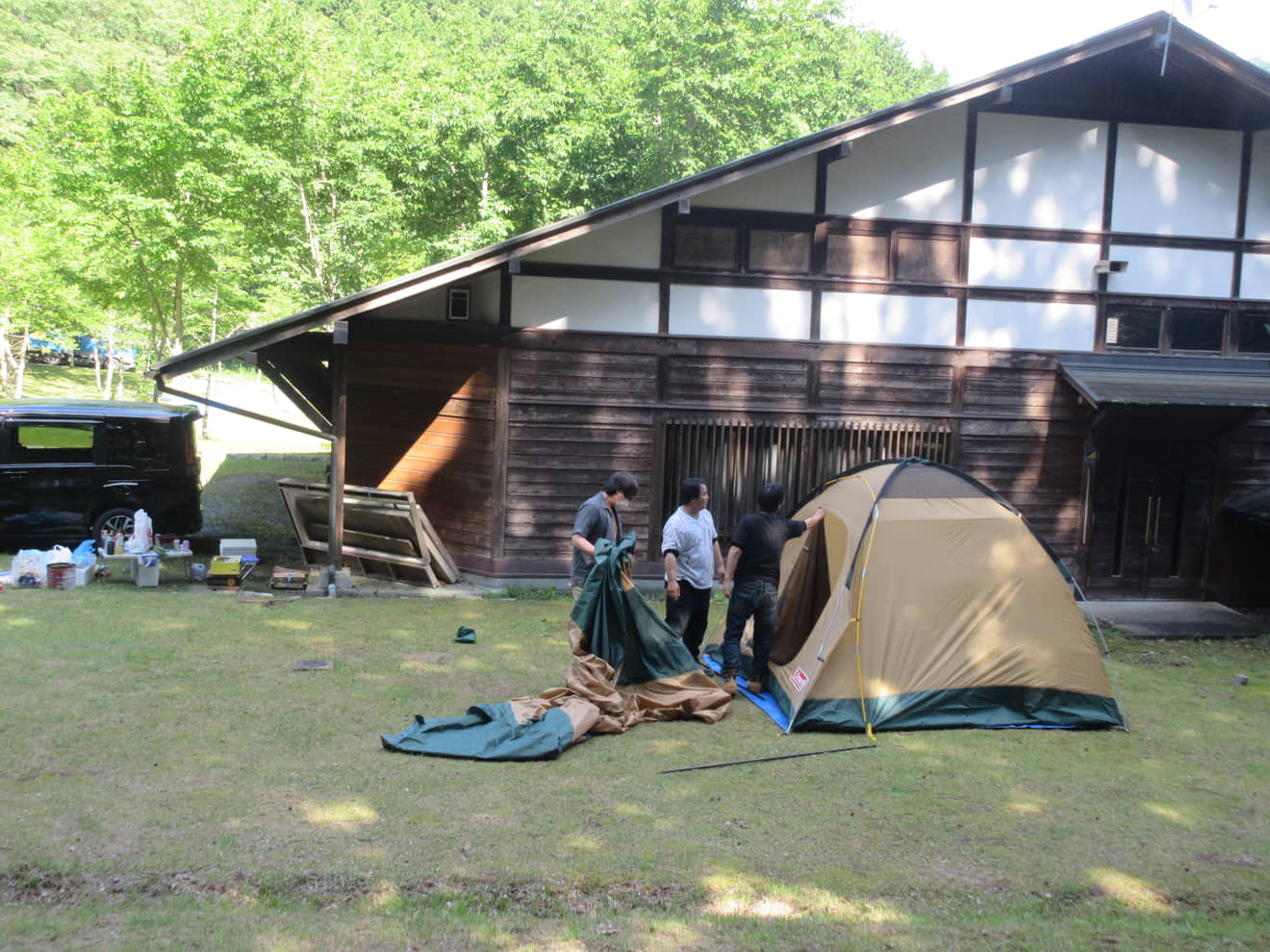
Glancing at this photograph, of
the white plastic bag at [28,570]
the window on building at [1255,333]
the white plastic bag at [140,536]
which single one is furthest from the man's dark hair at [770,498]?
the window on building at [1255,333]

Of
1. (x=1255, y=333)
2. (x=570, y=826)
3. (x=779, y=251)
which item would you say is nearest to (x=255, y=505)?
(x=779, y=251)

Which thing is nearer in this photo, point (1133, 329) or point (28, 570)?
point (28, 570)

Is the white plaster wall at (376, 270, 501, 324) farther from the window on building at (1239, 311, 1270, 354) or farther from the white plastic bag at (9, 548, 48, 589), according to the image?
the window on building at (1239, 311, 1270, 354)

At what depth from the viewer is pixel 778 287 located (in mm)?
11523

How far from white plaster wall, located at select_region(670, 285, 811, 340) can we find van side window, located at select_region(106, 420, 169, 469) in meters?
6.44

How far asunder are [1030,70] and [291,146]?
53.8ft

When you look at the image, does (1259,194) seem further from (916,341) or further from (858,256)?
(858,256)

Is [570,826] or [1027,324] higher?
[1027,324]

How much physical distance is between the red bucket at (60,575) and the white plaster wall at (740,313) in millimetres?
6905

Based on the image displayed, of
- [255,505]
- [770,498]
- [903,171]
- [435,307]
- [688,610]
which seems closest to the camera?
[770,498]

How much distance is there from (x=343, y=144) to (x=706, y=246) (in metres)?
13.4

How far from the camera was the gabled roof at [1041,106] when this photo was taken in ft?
33.0

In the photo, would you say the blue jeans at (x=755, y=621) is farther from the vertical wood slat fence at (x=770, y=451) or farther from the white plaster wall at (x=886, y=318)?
the white plaster wall at (x=886, y=318)

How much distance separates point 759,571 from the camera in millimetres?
Answer: 7430
